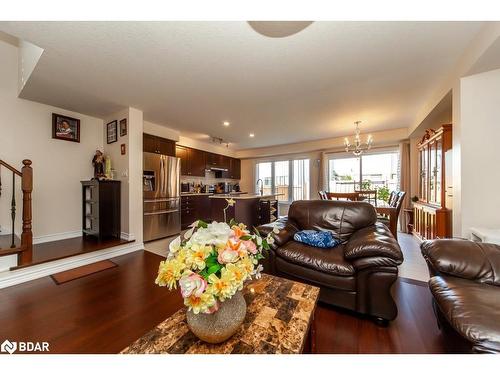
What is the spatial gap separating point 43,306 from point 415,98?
5.22 m

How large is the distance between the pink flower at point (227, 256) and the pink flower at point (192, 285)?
0.34ft

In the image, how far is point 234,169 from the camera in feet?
23.0

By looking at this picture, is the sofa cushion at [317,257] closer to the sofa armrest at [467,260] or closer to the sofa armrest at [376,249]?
the sofa armrest at [376,249]

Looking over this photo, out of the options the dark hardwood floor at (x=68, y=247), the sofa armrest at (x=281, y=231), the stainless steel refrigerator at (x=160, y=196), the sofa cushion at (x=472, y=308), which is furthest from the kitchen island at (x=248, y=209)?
the sofa cushion at (x=472, y=308)

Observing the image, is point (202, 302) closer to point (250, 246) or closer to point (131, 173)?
point (250, 246)

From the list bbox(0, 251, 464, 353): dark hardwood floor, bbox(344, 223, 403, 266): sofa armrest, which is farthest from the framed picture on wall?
bbox(344, 223, 403, 266): sofa armrest

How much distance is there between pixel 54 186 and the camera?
11.0 ft

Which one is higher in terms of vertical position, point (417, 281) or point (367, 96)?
point (367, 96)

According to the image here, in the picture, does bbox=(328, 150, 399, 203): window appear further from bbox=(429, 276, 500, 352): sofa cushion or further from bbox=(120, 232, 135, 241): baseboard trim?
bbox=(120, 232, 135, 241): baseboard trim

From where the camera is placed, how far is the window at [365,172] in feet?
16.4

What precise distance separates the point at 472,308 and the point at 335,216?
1384mm

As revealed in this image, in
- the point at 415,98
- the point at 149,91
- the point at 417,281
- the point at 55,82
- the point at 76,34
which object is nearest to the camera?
the point at 76,34

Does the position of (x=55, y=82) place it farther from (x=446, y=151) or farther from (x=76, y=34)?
(x=446, y=151)

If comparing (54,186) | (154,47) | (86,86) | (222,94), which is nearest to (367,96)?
(222,94)
